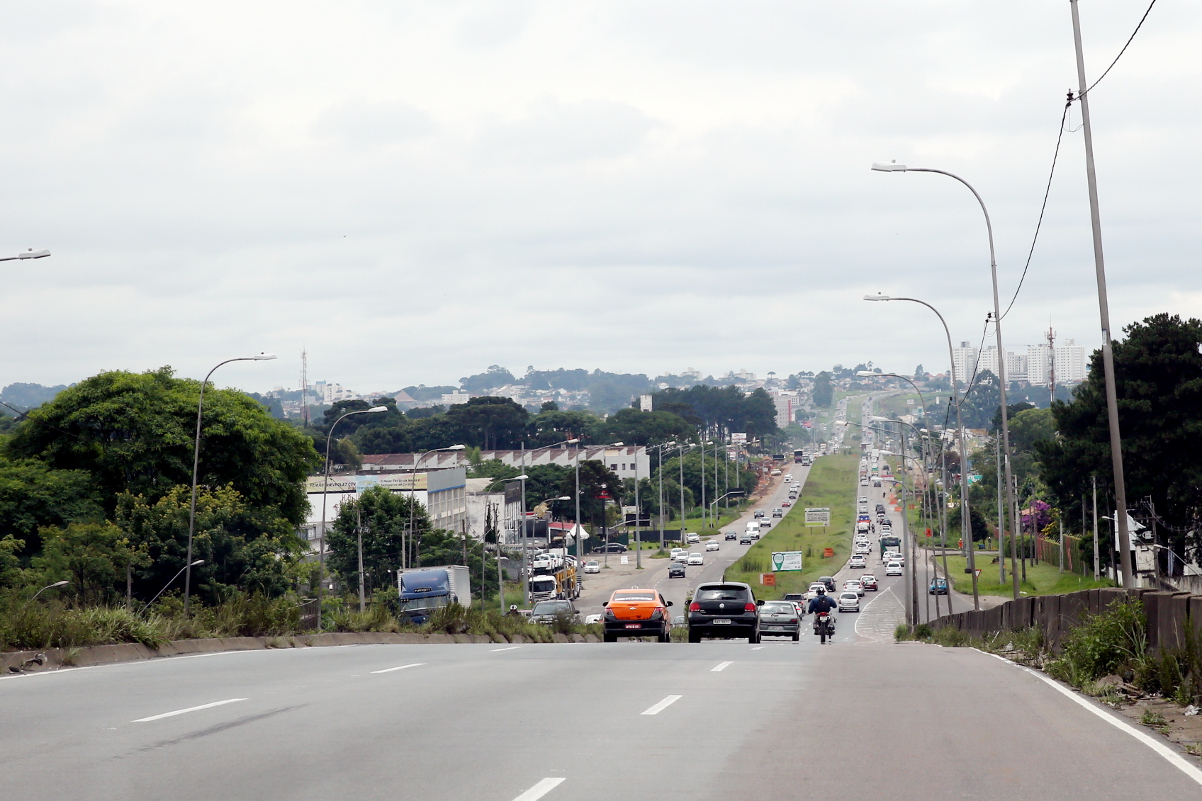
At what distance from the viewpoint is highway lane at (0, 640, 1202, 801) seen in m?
8.20

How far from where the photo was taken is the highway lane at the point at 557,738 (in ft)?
26.9

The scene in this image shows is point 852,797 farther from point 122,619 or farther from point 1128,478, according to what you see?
point 1128,478

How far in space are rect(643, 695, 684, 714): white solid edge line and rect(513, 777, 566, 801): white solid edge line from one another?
12.4 ft

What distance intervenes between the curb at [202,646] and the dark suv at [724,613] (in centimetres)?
536

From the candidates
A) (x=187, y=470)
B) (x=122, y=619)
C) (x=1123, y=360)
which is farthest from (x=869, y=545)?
(x=122, y=619)

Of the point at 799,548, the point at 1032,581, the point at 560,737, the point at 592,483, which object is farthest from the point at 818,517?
the point at 560,737

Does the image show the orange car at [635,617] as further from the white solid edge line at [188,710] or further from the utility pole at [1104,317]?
the white solid edge line at [188,710]

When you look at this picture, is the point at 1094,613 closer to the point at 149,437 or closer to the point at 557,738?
the point at 557,738

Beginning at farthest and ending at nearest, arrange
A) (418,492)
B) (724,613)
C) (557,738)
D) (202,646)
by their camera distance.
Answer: (418,492) → (724,613) → (202,646) → (557,738)

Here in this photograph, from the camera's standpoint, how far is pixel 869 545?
128125mm

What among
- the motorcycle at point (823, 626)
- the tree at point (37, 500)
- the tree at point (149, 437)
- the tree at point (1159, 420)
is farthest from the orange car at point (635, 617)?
the tree at point (1159, 420)

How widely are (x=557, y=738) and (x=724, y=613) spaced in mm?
22105

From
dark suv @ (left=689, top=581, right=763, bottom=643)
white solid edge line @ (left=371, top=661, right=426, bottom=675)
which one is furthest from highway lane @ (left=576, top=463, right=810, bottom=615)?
white solid edge line @ (left=371, top=661, right=426, bottom=675)

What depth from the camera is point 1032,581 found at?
81688mm
